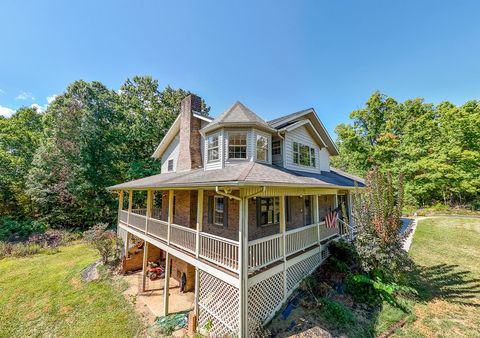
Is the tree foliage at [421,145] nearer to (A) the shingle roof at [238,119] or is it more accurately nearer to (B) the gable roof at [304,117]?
(B) the gable roof at [304,117]

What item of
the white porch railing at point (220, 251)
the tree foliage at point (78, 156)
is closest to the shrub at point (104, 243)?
the white porch railing at point (220, 251)

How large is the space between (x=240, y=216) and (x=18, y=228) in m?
27.2

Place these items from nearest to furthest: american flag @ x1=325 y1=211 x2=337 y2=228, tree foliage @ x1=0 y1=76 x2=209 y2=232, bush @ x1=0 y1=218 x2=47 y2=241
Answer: american flag @ x1=325 y1=211 x2=337 y2=228 < bush @ x1=0 y1=218 x2=47 y2=241 < tree foliage @ x1=0 y1=76 x2=209 y2=232

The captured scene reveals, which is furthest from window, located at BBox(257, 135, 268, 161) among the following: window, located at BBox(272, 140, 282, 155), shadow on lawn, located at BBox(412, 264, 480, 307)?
shadow on lawn, located at BBox(412, 264, 480, 307)

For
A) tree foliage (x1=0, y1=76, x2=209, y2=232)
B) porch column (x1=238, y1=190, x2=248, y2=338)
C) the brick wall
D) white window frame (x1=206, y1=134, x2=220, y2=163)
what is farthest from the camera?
tree foliage (x1=0, y1=76, x2=209, y2=232)

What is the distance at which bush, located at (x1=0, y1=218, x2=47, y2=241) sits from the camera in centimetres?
1980

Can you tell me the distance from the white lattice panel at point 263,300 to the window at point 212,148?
6493mm

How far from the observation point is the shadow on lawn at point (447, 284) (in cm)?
802

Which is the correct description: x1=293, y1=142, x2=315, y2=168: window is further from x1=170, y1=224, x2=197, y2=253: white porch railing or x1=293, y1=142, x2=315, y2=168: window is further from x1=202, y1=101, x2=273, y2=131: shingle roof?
x1=170, y1=224, x2=197, y2=253: white porch railing

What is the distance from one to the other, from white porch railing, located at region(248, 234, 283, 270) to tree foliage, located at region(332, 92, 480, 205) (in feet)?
77.0

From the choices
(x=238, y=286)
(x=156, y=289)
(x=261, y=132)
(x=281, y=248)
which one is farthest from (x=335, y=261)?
(x=156, y=289)

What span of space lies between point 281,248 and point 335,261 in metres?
3.98

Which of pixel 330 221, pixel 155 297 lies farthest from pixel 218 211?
pixel 330 221

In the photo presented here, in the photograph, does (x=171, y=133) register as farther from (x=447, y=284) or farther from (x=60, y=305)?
(x=447, y=284)
